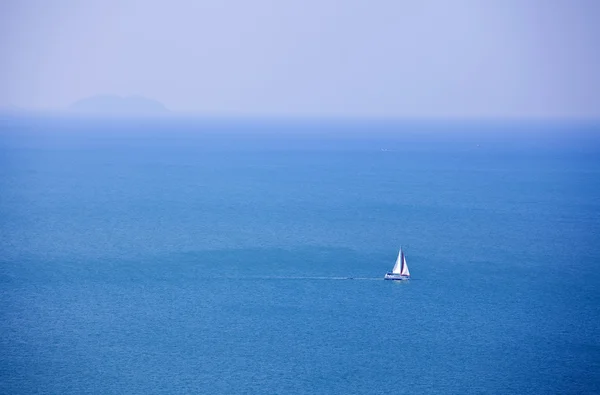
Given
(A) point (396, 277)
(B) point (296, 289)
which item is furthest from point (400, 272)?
(B) point (296, 289)

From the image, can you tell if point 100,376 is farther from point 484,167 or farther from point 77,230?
point 484,167

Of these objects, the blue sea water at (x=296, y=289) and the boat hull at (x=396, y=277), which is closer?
the blue sea water at (x=296, y=289)

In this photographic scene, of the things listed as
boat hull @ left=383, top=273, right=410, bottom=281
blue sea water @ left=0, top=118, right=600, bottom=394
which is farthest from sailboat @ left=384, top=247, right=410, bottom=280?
blue sea water @ left=0, top=118, right=600, bottom=394

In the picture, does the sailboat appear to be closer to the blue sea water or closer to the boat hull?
the boat hull

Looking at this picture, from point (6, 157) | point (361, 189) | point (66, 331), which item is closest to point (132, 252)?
point (66, 331)

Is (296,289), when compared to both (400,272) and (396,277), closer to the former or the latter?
(396,277)

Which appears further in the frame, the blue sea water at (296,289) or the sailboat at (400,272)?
the sailboat at (400,272)

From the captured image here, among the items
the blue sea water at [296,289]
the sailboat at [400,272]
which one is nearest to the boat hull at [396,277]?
the sailboat at [400,272]

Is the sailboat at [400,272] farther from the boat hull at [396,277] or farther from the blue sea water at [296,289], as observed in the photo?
the blue sea water at [296,289]
